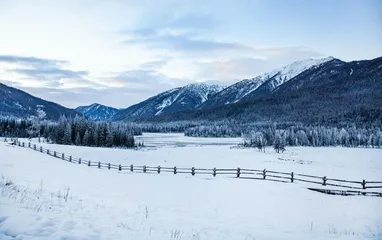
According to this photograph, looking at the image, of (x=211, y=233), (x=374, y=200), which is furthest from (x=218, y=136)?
(x=211, y=233)

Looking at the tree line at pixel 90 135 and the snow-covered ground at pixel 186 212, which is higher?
the tree line at pixel 90 135

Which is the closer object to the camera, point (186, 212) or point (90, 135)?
point (186, 212)

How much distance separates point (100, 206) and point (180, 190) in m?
11.3

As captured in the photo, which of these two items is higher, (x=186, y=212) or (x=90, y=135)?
(x=90, y=135)

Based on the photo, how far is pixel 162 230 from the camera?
44.6 ft

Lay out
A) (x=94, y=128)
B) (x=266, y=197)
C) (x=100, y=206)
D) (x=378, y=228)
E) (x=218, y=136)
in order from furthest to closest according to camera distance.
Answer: (x=218, y=136) < (x=94, y=128) < (x=266, y=197) < (x=378, y=228) < (x=100, y=206)

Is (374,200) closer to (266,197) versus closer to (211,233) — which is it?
(266,197)

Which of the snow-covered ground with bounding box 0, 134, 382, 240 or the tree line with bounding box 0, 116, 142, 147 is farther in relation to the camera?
the tree line with bounding box 0, 116, 142, 147

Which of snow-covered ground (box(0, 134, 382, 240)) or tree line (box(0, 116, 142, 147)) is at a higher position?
tree line (box(0, 116, 142, 147))

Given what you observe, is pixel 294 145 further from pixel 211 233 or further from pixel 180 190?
pixel 211 233

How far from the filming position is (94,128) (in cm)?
10669

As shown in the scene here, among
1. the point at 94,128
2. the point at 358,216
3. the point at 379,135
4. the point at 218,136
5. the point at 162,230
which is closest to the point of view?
the point at 162,230

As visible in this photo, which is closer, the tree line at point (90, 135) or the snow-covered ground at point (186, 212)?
the snow-covered ground at point (186, 212)

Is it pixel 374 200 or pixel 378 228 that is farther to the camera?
pixel 374 200
